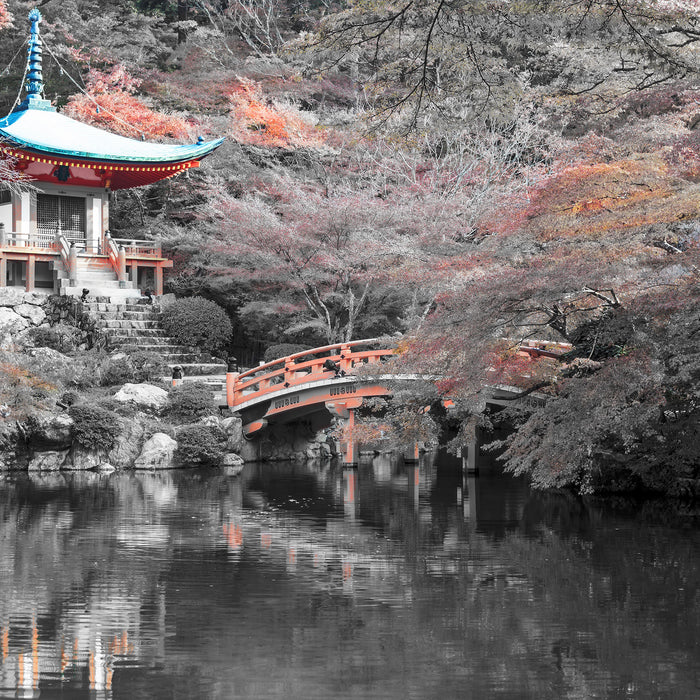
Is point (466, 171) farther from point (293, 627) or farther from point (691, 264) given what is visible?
point (293, 627)

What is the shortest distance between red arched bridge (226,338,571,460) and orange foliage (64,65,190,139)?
9065 millimetres

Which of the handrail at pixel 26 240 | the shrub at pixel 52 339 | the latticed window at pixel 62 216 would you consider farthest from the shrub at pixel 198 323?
the handrail at pixel 26 240

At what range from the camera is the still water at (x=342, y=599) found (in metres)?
6.79

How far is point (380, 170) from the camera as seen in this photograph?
25.2 metres

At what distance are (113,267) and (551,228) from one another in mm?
15344

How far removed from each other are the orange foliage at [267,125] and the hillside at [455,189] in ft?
0.22

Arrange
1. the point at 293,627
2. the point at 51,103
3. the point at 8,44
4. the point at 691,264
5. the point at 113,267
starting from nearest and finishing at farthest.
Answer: the point at 293,627 < the point at 691,264 < the point at 113,267 < the point at 51,103 < the point at 8,44

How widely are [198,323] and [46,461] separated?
5908 mm

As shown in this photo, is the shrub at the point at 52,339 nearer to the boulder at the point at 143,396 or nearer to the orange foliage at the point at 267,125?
the boulder at the point at 143,396

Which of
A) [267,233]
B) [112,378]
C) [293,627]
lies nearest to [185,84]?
[267,233]

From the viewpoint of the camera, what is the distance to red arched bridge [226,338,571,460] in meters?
19.2

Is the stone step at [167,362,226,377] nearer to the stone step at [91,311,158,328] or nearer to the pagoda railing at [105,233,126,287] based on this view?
the stone step at [91,311,158,328]

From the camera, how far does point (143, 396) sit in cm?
2083

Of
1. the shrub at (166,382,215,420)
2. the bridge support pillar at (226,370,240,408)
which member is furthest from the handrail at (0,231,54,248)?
the bridge support pillar at (226,370,240,408)
